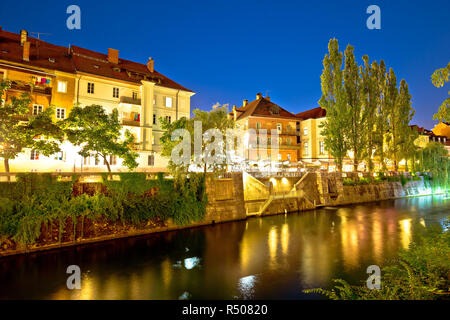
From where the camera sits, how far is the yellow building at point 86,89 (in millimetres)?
26422

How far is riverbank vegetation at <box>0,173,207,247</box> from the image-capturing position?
47.8 feet

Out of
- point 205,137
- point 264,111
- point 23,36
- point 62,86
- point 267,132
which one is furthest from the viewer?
point 264,111

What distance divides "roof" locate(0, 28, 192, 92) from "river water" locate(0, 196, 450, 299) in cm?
2263

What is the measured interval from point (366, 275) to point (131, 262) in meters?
11.9

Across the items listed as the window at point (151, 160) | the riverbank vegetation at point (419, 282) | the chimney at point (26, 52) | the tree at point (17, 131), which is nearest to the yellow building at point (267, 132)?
the window at point (151, 160)

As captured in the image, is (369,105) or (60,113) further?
(369,105)

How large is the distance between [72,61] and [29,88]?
Result: 21.8 feet

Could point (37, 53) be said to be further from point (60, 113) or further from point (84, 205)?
point (84, 205)

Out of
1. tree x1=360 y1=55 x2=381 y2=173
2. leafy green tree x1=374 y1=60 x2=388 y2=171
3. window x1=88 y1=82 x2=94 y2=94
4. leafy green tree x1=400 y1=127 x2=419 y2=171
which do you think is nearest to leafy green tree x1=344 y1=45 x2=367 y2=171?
tree x1=360 y1=55 x2=381 y2=173

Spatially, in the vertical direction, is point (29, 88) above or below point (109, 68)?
below

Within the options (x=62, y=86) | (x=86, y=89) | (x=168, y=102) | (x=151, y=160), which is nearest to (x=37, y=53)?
(x=62, y=86)

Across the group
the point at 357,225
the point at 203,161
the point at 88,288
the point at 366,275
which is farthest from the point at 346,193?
the point at 88,288

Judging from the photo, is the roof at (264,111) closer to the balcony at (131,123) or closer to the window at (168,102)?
the window at (168,102)

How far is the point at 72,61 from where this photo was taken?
31.5 meters
